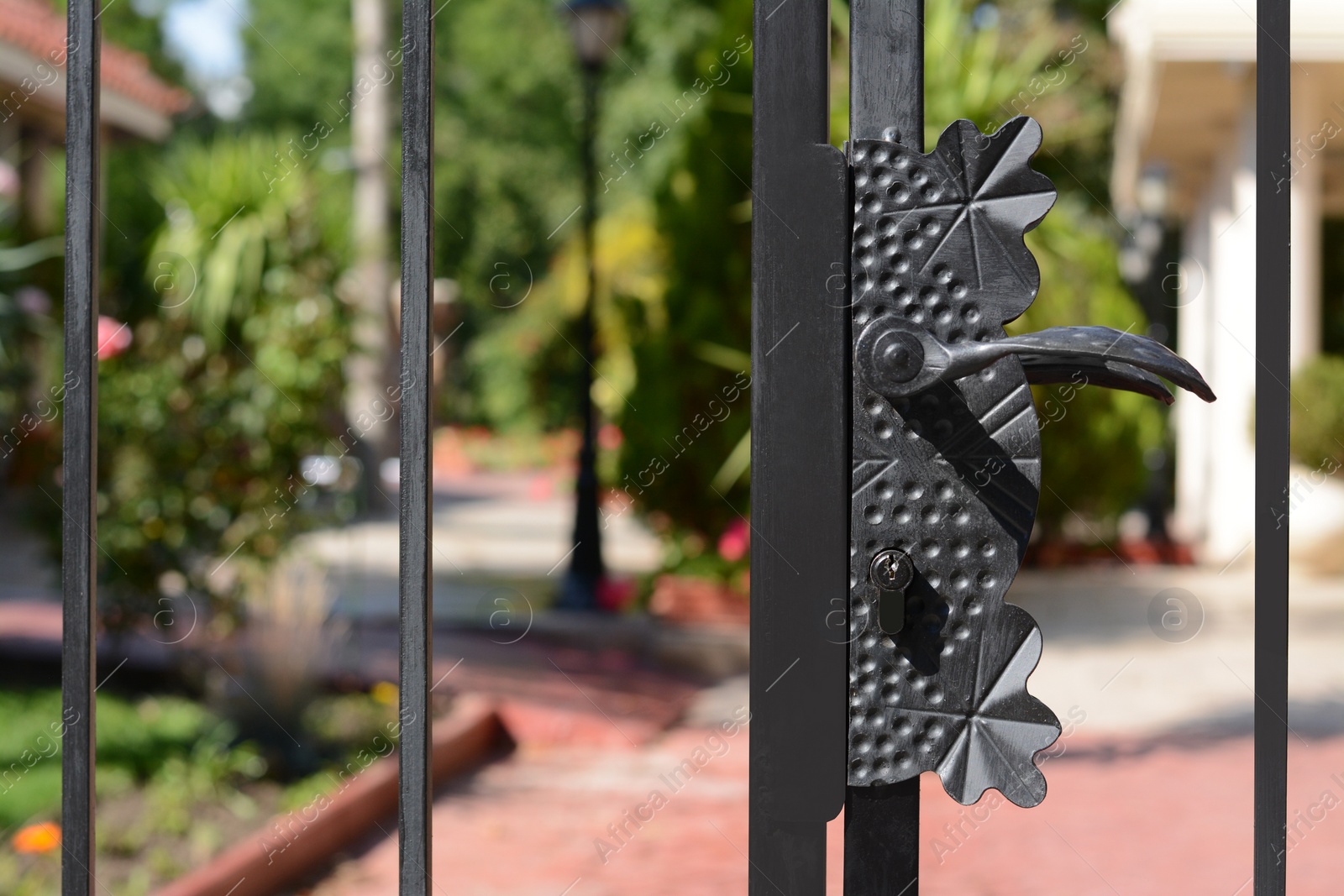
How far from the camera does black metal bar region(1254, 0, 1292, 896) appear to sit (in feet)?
3.12

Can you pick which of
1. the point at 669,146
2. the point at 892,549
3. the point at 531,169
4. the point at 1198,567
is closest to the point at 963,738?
the point at 892,549

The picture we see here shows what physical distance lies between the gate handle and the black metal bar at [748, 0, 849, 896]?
0.05 meters

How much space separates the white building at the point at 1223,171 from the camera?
9.56 metres

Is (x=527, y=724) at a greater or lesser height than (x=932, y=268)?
lesser

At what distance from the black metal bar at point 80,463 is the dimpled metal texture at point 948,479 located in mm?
676

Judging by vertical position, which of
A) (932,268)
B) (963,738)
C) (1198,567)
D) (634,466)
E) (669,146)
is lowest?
(1198,567)

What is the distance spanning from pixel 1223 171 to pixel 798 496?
12.9 metres

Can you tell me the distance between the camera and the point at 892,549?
948 millimetres

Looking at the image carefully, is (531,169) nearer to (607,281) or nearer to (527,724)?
(607,281)

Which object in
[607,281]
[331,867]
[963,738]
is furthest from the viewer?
[607,281]

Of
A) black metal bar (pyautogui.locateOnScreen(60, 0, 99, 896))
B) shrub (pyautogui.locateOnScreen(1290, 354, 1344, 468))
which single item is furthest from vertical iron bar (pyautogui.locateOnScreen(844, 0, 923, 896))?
shrub (pyautogui.locateOnScreen(1290, 354, 1344, 468))

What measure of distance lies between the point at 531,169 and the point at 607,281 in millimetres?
6741

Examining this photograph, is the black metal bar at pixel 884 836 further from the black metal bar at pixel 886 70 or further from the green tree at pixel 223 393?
the green tree at pixel 223 393

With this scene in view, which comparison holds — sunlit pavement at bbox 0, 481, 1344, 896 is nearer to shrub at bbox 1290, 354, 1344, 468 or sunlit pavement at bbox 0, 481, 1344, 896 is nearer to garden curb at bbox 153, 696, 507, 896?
garden curb at bbox 153, 696, 507, 896
